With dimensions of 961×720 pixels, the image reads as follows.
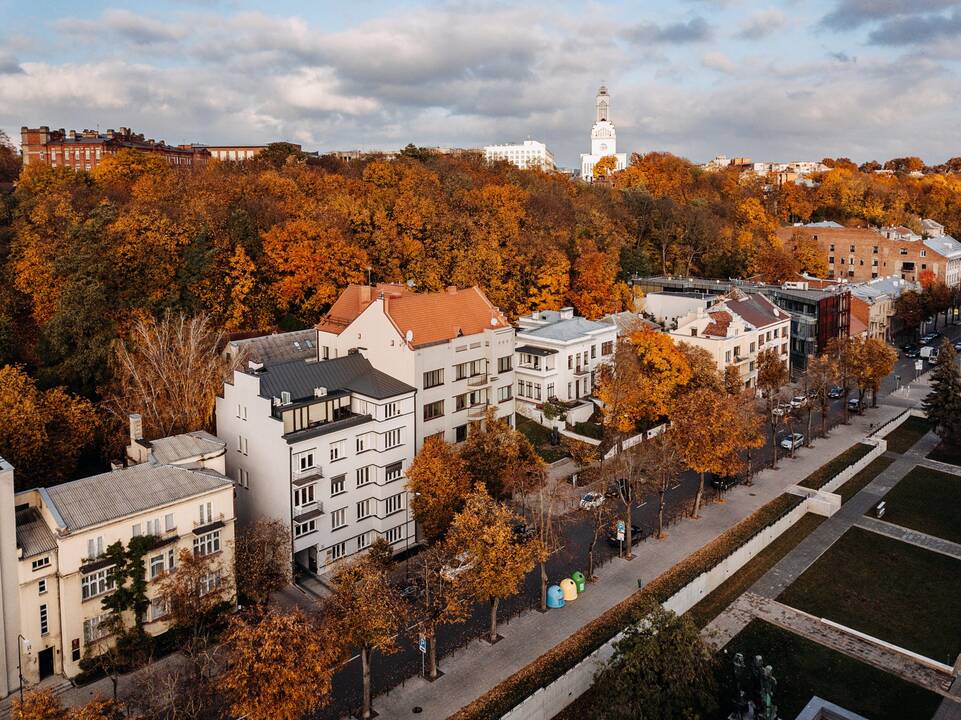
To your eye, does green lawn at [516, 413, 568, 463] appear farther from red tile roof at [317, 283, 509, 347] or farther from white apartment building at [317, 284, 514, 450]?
red tile roof at [317, 283, 509, 347]

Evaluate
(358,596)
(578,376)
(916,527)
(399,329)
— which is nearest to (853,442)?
(916,527)

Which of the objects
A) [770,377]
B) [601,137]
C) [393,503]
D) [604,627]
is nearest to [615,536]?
[604,627]

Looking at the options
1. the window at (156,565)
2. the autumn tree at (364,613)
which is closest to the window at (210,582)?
the window at (156,565)

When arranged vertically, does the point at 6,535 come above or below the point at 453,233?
below

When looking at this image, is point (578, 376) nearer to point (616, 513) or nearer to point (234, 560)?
point (616, 513)

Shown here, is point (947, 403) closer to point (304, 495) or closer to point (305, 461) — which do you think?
point (305, 461)

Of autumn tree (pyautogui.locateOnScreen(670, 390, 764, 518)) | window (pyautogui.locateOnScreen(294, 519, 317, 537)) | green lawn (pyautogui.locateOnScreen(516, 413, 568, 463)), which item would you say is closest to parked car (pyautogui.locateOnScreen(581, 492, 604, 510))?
→ autumn tree (pyautogui.locateOnScreen(670, 390, 764, 518))

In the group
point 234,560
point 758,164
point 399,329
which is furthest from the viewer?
point 758,164
